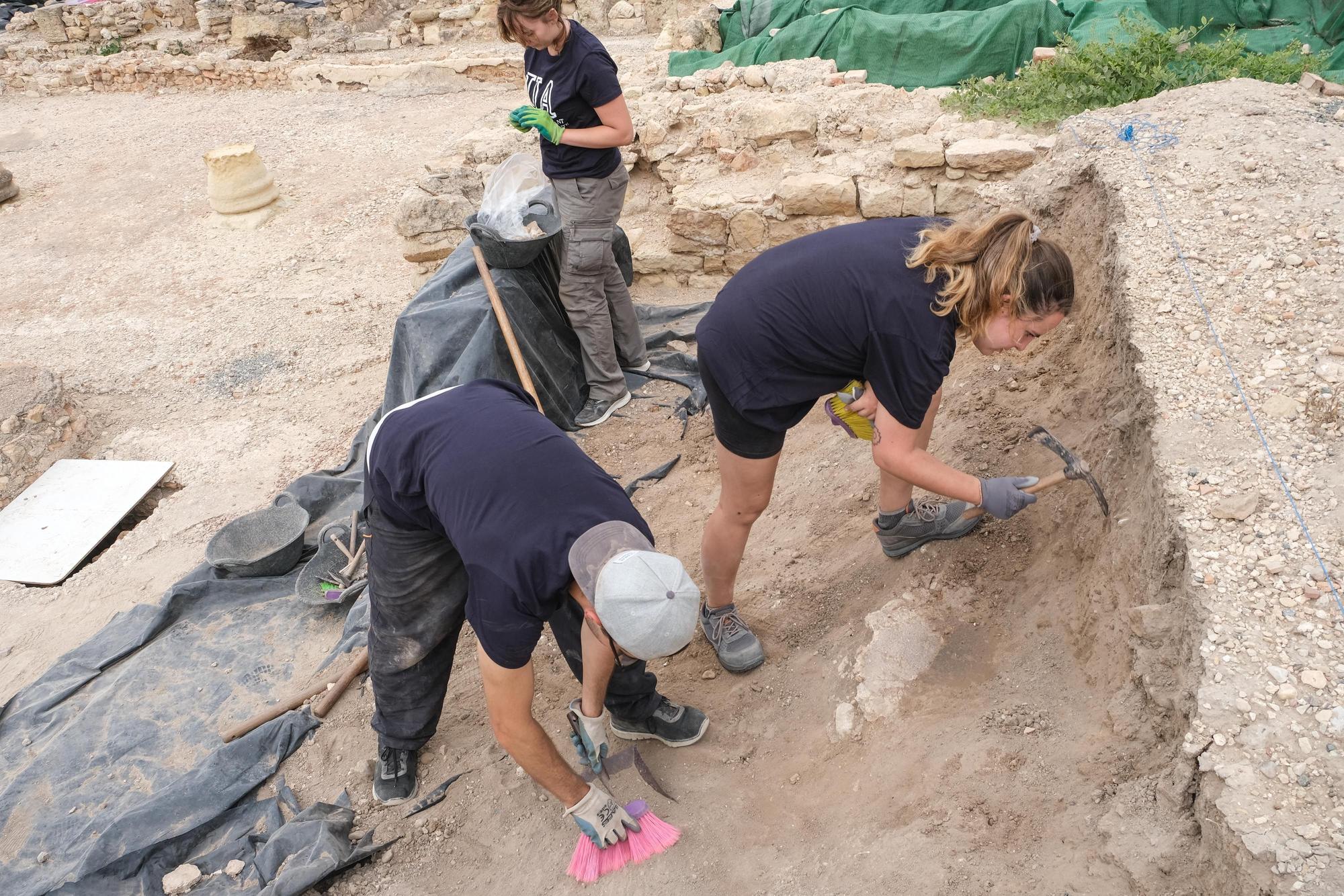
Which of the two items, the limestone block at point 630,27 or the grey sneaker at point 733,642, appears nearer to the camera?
the grey sneaker at point 733,642

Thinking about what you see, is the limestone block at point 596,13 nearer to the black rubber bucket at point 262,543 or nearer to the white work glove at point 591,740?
the black rubber bucket at point 262,543

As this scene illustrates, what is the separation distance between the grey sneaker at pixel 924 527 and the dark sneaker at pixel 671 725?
0.90 m

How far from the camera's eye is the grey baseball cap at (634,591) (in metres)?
1.89

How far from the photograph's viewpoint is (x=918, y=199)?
5562 mm

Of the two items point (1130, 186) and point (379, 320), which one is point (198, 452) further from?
point (1130, 186)

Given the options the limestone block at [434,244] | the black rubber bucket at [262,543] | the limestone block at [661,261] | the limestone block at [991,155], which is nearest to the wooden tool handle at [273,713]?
the black rubber bucket at [262,543]

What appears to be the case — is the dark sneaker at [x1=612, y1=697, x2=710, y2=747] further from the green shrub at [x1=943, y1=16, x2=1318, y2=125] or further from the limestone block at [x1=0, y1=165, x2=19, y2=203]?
the limestone block at [x1=0, y1=165, x2=19, y2=203]

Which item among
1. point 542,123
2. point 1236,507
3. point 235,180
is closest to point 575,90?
point 542,123

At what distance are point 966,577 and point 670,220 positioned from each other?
3.70 metres

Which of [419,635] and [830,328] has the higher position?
[830,328]

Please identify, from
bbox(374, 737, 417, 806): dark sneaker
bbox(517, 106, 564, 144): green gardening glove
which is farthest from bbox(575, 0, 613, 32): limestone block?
bbox(374, 737, 417, 806): dark sneaker

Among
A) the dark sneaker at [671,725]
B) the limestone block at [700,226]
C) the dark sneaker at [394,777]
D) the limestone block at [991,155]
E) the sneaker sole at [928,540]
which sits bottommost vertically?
the dark sneaker at [394,777]

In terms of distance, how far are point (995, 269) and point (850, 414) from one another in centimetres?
78

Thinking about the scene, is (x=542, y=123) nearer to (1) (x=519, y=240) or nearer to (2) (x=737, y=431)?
(1) (x=519, y=240)
